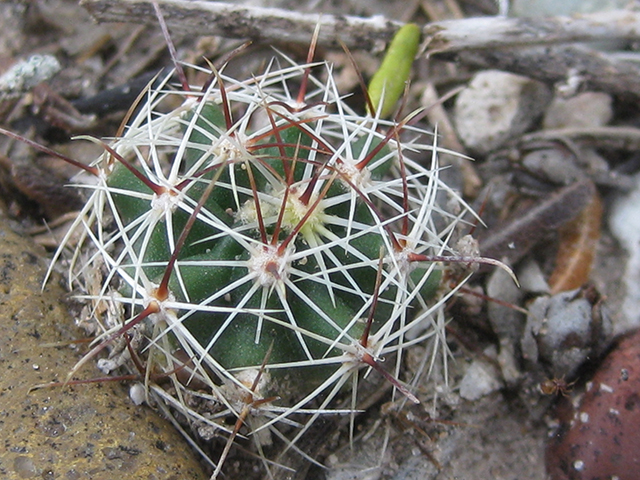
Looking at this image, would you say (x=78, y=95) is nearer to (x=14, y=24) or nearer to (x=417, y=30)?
(x=14, y=24)

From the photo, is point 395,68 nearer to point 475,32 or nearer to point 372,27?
point 372,27

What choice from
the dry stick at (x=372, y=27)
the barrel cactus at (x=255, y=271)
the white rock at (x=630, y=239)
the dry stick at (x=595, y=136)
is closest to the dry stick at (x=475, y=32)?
the dry stick at (x=372, y=27)

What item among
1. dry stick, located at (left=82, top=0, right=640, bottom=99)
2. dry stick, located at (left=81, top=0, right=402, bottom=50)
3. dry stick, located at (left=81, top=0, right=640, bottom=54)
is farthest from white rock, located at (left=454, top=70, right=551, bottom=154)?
dry stick, located at (left=81, top=0, right=402, bottom=50)

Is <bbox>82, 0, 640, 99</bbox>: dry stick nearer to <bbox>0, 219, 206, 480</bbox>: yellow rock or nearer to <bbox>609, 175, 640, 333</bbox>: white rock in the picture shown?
<bbox>609, 175, 640, 333</bbox>: white rock

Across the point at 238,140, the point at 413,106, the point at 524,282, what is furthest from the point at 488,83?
the point at 238,140

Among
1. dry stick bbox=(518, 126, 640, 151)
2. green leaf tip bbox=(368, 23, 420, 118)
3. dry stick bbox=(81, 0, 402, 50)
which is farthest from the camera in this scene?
dry stick bbox=(518, 126, 640, 151)

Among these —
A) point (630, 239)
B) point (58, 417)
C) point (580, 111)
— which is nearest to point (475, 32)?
point (580, 111)
